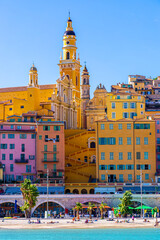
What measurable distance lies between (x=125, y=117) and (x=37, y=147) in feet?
61.3

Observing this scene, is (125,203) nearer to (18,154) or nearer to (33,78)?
(18,154)

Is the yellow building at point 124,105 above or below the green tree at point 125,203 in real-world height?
above

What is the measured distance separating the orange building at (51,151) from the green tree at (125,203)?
18317 millimetres

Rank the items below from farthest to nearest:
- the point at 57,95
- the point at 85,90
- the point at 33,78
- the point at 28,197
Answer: the point at 85,90 → the point at 57,95 → the point at 33,78 → the point at 28,197

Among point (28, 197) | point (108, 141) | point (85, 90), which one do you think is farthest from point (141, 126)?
point (85, 90)

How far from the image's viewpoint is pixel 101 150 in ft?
367

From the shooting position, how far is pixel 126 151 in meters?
112

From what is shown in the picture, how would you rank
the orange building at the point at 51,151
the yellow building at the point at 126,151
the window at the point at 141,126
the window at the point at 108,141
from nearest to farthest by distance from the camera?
the yellow building at the point at 126,151
the window at the point at 108,141
the window at the point at 141,126
the orange building at the point at 51,151

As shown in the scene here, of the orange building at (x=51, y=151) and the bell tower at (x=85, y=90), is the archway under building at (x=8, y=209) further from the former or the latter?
the bell tower at (x=85, y=90)

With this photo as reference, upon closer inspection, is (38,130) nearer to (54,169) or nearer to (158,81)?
(54,169)

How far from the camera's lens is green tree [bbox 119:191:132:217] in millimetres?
96375

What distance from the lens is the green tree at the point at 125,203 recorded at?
316ft

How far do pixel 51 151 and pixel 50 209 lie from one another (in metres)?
14.9

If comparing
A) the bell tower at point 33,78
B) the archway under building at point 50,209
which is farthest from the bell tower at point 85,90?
the archway under building at point 50,209
